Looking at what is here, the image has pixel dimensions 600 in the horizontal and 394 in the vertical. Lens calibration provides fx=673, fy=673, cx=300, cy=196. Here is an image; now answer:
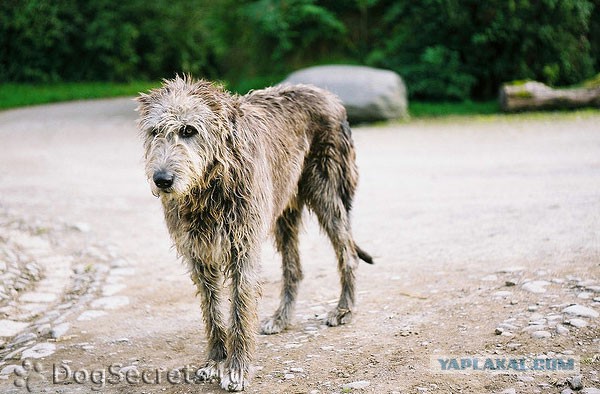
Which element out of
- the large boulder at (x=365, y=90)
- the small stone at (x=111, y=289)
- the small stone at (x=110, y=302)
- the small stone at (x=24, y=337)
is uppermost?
the large boulder at (x=365, y=90)

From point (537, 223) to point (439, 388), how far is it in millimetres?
3704

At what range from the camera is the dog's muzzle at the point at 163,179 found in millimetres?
4047

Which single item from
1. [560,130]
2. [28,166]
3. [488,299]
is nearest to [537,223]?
[488,299]

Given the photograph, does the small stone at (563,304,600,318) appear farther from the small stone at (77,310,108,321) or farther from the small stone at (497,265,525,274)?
the small stone at (77,310,108,321)

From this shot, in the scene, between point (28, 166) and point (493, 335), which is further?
point (28, 166)

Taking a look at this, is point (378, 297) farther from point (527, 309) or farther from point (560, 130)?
point (560, 130)

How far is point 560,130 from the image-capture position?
1294 cm

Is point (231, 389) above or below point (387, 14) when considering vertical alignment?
below

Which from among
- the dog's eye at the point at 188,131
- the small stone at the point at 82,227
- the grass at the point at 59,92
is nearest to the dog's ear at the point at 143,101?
the dog's eye at the point at 188,131

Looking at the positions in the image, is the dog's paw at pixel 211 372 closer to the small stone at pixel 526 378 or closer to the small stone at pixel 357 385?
the small stone at pixel 357 385

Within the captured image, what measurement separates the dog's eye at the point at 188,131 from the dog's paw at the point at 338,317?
200cm

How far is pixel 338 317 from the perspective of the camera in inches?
211

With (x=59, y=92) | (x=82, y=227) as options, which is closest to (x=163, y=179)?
(x=82, y=227)

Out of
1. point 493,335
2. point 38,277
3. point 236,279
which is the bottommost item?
point 38,277
